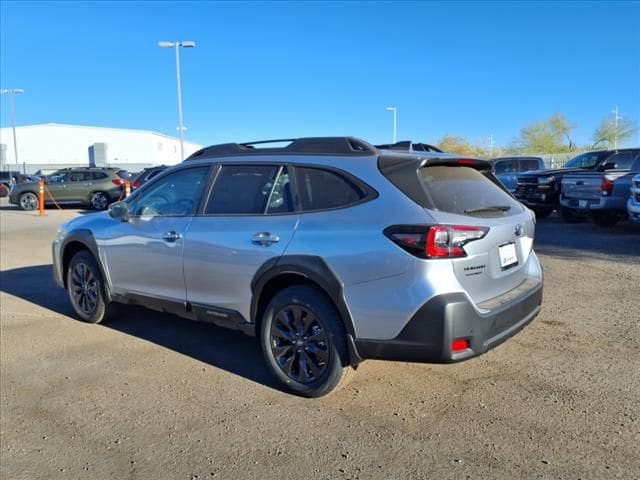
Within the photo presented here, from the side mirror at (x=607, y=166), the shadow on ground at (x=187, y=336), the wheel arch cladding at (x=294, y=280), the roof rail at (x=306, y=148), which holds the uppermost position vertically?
the roof rail at (x=306, y=148)

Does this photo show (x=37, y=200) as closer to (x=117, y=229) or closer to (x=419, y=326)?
(x=117, y=229)

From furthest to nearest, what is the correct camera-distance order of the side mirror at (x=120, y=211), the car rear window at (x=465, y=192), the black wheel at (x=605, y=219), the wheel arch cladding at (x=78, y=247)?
the black wheel at (x=605, y=219)
the wheel arch cladding at (x=78, y=247)
the side mirror at (x=120, y=211)
the car rear window at (x=465, y=192)

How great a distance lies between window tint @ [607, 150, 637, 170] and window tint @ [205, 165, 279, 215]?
11.0 m

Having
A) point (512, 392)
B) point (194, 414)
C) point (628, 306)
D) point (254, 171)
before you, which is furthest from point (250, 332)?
point (628, 306)

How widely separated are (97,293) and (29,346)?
0.79 metres

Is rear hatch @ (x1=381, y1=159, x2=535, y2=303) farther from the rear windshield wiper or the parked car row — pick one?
the parked car row

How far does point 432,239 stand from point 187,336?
3.00 meters

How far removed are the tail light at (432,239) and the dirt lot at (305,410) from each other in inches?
43.1

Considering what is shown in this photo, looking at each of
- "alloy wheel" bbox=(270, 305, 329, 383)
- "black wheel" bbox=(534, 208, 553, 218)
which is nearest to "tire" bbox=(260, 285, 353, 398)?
"alloy wheel" bbox=(270, 305, 329, 383)

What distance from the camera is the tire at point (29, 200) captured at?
20.8 m

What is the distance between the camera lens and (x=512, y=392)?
3701 millimetres

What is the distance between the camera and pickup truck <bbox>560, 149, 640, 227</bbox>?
10852 mm

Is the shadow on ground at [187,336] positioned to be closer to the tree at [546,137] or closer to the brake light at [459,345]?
the brake light at [459,345]

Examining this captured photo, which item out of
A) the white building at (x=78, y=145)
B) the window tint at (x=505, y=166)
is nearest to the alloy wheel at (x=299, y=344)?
the window tint at (x=505, y=166)
